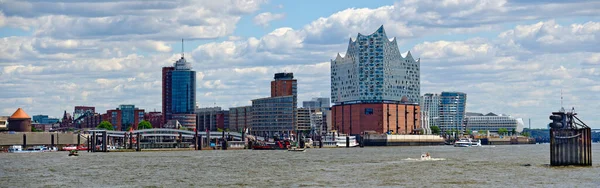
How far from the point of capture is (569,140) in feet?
333

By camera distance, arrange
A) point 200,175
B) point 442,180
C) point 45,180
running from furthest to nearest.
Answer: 1. point 200,175
2. point 45,180
3. point 442,180

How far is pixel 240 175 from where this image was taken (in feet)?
353

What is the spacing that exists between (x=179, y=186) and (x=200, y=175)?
1863cm

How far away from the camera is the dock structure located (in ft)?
332

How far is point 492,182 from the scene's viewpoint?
90.3m

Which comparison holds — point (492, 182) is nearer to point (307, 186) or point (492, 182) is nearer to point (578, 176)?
point (578, 176)

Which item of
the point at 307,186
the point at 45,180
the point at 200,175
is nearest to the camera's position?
the point at 307,186

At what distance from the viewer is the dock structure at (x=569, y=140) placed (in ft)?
332

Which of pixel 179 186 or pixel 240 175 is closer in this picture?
→ pixel 179 186

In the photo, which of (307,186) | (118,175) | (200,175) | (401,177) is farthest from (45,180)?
(401,177)

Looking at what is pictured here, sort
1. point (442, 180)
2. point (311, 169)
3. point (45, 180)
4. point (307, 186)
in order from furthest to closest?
point (311, 169) → point (45, 180) → point (442, 180) → point (307, 186)

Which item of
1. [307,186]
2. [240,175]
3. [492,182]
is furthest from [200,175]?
[492,182]

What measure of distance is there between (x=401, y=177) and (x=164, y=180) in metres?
25.2

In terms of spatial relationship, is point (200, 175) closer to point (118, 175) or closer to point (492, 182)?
point (118, 175)
